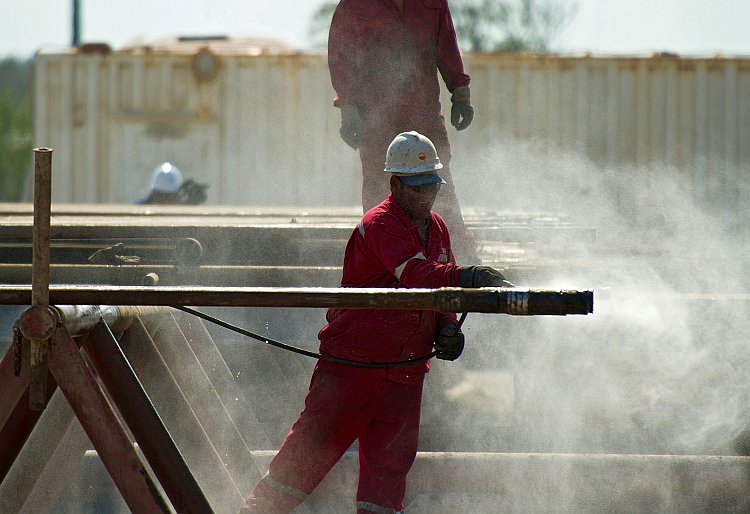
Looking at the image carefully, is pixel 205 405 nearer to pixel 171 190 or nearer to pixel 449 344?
pixel 449 344

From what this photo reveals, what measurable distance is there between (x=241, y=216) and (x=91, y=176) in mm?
6013

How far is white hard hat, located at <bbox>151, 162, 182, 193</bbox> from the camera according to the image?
323 inches

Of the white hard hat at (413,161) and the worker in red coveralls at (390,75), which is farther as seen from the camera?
the worker in red coveralls at (390,75)

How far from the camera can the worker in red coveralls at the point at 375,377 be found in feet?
10.1

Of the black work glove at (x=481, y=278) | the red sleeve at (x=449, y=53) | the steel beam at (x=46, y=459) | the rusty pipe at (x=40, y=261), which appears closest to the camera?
the rusty pipe at (x=40, y=261)

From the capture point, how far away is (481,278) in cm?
272

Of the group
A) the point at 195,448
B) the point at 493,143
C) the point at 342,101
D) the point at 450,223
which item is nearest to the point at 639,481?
the point at 450,223

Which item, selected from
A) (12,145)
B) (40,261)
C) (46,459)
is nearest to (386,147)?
(46,459)

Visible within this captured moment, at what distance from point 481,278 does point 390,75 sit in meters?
1.87

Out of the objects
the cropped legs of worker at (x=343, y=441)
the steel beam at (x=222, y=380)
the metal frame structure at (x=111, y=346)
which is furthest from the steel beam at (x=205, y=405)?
the metal frame structure at (x=111, y=346)

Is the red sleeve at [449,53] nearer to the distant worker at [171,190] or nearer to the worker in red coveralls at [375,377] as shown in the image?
the worker in red coveralls at [375,377]

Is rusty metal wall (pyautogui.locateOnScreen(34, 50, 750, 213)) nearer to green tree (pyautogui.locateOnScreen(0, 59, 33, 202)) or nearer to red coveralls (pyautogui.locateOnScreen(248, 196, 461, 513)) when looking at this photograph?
red coveralls (pyautogui.locateOnScreen(248, 196, 461, 513))

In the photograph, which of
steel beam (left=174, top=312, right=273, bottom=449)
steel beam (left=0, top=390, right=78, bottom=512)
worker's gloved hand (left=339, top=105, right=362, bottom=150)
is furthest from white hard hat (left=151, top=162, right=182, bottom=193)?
steel beam (left=0, top=390, right=78, bottom=512)

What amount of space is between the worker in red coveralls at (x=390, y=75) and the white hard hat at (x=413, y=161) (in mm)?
1047
